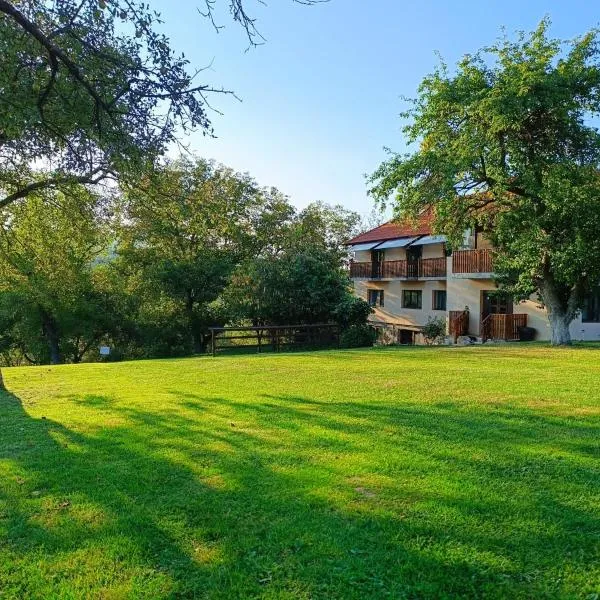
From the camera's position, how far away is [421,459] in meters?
4.69

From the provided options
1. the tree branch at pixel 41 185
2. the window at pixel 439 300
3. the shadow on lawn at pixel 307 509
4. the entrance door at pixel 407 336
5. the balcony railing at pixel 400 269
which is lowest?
the shadow on lawn at pixel 307 509

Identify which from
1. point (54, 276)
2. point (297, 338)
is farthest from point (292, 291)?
point (54, 276)

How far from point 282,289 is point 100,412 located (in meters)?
15.3

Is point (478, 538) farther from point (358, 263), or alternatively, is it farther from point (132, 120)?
point (358, 263)

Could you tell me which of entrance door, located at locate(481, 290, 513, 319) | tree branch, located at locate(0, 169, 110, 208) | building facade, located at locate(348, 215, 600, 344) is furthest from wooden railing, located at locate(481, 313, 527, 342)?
tree branch, located at locate(0, 169, 110, 208)

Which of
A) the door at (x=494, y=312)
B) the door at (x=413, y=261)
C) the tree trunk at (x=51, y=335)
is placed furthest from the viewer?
the door at (x=413, y=261)

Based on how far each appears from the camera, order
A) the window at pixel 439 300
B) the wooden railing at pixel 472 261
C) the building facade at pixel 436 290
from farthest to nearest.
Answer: the window at pixel 439 300 < the wooden railing at pixel 472 261 < the building facade at pixel 436 290

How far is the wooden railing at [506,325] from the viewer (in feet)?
74.1

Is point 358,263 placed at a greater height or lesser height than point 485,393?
greater

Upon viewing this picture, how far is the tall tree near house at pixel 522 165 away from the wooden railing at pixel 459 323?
24.3 ft

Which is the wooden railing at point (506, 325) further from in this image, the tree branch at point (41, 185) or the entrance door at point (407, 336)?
the tree branch at point (41, 185)

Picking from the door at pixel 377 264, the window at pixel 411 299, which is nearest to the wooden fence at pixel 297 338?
the window at pixel 411 299

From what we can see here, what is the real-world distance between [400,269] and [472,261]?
6501 mm

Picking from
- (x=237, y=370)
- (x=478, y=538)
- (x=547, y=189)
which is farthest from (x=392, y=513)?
(x=547, y=189)
